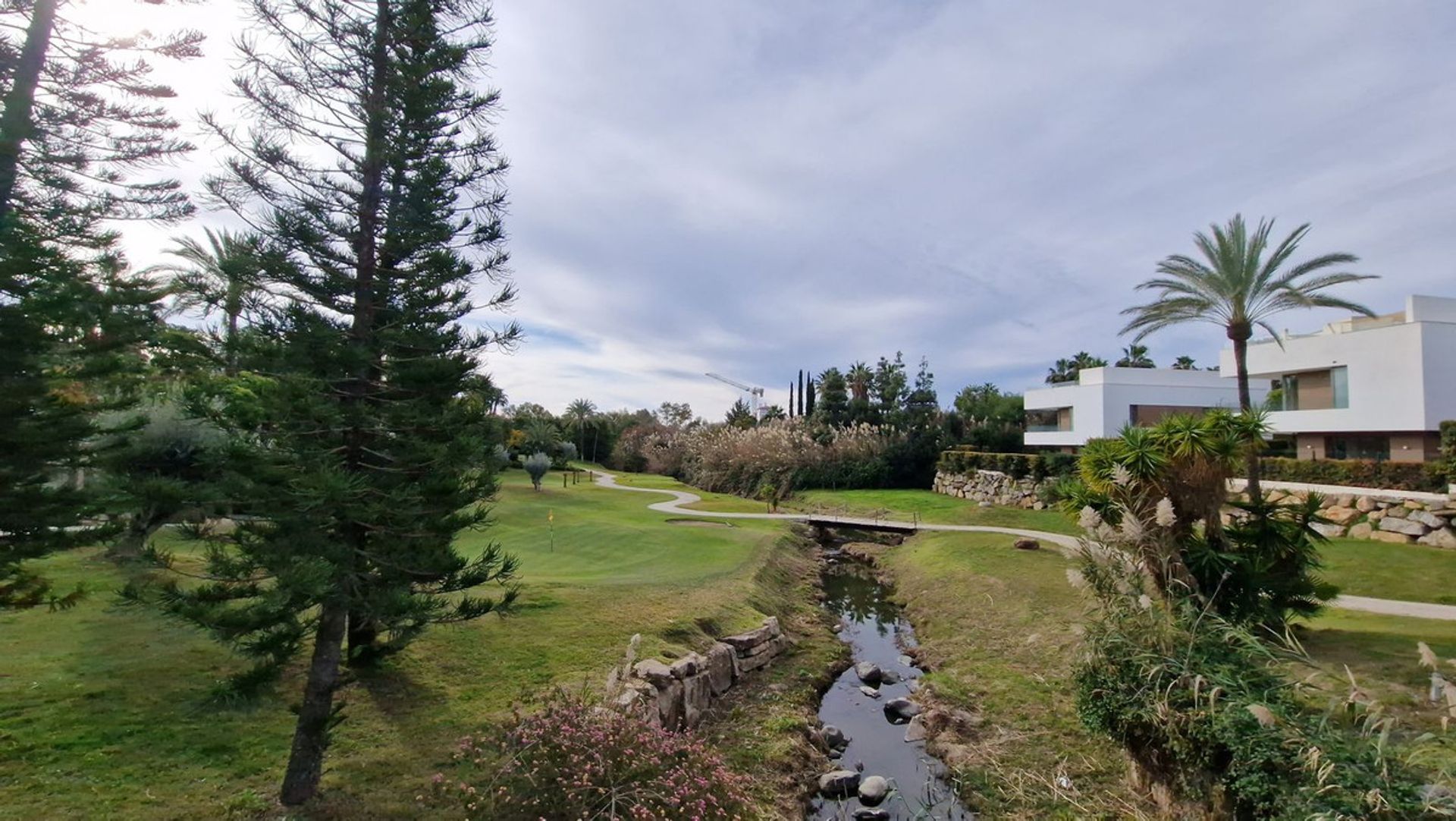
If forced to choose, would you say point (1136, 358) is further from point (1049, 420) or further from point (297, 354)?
point (297, 354)

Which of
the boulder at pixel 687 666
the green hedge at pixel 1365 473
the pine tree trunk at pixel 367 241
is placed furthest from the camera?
the green hedge at pixel 1365 473

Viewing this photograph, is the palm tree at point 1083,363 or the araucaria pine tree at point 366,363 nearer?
the araucaria pine tree at point 366,363

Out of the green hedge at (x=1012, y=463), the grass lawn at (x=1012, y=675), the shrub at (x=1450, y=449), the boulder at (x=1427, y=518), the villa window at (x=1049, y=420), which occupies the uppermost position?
the villa window at (x=1049, y=420)

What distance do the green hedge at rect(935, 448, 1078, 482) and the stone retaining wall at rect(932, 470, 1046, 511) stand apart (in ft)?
1.05

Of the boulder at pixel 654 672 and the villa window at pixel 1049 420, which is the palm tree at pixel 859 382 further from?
the boulder at pixel 654 672

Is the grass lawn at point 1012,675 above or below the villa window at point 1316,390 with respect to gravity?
below

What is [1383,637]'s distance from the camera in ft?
32.4

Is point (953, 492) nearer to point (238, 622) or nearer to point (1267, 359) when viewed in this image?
point (1267, 359)

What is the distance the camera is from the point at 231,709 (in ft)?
20.6

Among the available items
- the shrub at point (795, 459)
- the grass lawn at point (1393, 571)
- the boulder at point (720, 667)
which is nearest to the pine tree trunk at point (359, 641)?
the boulder at point (720, 667)

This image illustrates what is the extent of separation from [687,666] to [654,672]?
0.95 meters

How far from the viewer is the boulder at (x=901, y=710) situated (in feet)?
32.4

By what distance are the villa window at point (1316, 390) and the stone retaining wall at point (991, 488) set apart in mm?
10738

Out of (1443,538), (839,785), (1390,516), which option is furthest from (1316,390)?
(839,785)
